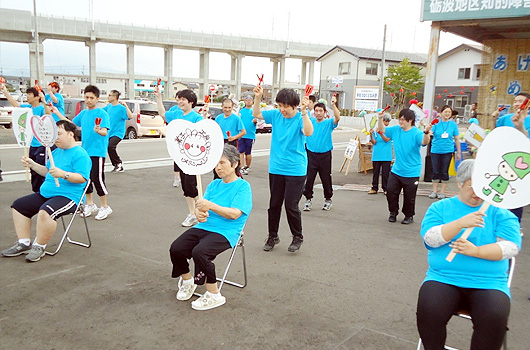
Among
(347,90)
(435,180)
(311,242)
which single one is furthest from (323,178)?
(347,90)

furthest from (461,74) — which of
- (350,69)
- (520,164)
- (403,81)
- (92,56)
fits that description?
(520,164)

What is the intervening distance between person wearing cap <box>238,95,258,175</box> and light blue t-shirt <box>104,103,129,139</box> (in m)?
2.75

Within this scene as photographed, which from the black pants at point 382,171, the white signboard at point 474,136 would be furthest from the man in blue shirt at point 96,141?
the white signboard at point 474,136

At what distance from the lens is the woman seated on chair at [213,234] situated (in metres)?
3.60

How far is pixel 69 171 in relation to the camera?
192 inches

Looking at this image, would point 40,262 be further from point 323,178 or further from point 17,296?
point 323,178

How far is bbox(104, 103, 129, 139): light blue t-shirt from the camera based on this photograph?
907cm

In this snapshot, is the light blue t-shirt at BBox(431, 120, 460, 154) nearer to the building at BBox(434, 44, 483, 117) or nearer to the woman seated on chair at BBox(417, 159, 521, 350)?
the woman seated on chair at BBox(417, 159, 521, 350)

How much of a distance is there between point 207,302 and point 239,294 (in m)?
0.40

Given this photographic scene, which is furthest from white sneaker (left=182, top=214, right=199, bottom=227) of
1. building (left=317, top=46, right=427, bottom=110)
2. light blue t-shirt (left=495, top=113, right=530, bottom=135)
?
building (left=317, top=46, right=427, bottom=110)

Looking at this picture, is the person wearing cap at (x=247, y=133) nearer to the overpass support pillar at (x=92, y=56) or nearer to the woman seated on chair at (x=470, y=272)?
the woman seated on chair at (x=470, y=272)

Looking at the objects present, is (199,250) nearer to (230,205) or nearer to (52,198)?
(230,205)

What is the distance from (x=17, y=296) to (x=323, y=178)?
191 inches

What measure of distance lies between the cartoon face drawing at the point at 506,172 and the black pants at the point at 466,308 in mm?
669
